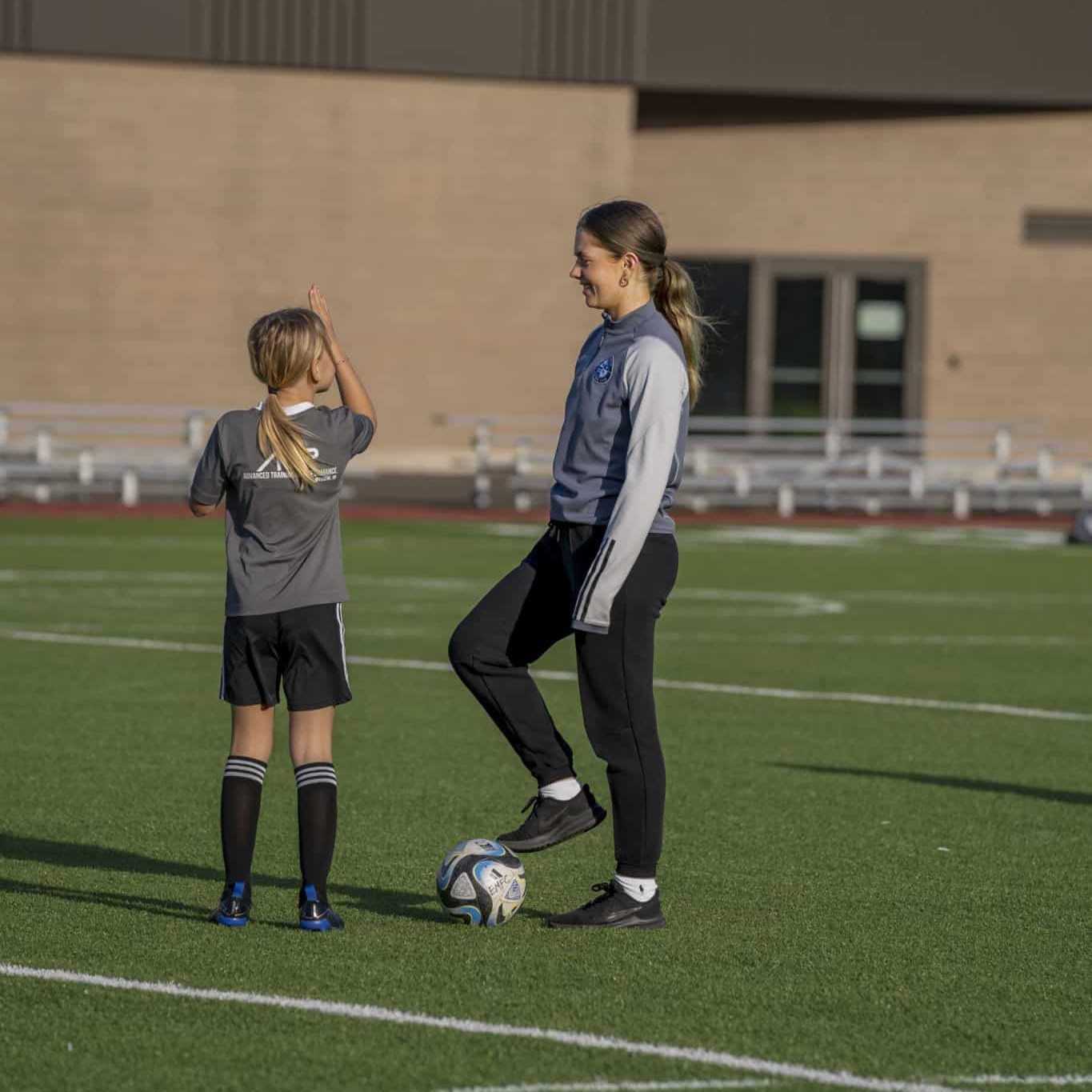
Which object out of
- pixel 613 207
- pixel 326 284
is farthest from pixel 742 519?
pixel 613 207

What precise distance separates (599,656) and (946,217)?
2964cm

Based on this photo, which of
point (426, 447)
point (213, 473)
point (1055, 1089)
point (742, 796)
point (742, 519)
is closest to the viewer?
point (1055, 1089)

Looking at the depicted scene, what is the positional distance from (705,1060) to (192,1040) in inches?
46.2

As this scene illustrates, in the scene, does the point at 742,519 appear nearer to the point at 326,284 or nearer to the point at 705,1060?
the point at 326,284

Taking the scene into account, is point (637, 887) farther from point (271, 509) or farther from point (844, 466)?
point (844, 466)

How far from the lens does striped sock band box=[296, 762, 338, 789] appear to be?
5.96 meters

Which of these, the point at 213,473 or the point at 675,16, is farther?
the point at 675,16

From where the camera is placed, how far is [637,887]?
6070 millimetres

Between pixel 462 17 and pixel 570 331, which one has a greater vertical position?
pixel 462 17

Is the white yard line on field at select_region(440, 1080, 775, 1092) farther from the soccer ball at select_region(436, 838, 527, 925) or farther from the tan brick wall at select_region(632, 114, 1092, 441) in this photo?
the tan brick wall at select_region(632, 114, 1092, 441)

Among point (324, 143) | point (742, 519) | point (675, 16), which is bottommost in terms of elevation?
point (742, 519)

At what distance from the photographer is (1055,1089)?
15.3 feet

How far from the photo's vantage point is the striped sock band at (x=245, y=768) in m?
5.98

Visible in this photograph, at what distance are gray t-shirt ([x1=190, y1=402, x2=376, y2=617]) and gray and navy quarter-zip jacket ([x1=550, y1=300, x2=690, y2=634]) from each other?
2.15ft
